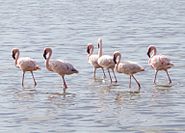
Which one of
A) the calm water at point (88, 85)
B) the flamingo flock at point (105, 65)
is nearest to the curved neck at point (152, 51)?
the flamingo flock at point (105, 65)

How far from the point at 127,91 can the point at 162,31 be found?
15723mm

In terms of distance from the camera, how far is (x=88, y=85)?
19609 mm

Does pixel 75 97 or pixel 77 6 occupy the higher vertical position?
pixel 77 6

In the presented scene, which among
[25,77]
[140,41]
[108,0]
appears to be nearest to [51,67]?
[25,77]

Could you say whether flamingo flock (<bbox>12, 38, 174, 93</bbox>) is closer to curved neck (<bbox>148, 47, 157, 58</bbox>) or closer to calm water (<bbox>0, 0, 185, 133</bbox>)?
curved neck (<bbox>148, 47, 157, 58</bbox>)

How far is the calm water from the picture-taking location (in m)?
14.9

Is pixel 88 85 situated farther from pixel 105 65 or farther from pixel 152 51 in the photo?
pixel 152 51

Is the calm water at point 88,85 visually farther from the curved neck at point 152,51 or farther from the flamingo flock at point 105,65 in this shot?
the curved neck at point 152,51

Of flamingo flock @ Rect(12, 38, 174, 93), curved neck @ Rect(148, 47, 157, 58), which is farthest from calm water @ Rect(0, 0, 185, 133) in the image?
curved neck @ Rect(148, 47, 157, 58)

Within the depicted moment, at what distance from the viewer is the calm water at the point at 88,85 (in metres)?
14.9

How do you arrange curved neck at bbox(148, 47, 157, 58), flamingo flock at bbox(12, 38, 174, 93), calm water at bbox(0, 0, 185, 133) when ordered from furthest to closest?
curved neck at bbox(148, 47, 157, 58) → flamingo flock at bbox(12, 38, 174, 93) → calm water at bbox(0, 0, 185, 133)

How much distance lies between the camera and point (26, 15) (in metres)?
45.8

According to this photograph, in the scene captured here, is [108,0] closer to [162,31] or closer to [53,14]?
[53,14]

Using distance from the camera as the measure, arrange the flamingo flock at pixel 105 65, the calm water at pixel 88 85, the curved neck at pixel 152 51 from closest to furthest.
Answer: the calm water at pixel 88 85, the flamingo flock at pixel 105 65, the curved neck at pixel 152 51
